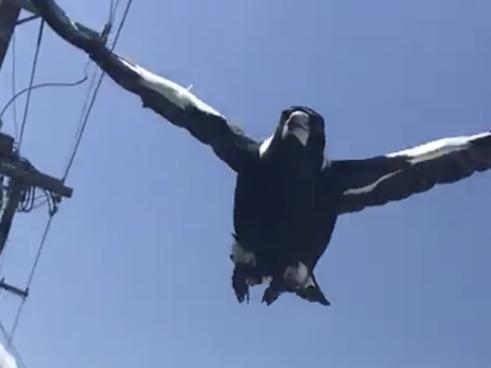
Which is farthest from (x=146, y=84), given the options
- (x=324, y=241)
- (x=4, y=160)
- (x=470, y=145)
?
(x=4, y=160)

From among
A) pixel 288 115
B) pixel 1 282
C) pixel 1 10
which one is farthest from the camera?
pixel 1 282

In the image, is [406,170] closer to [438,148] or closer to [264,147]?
[438,148]

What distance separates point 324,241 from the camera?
13.4 feet

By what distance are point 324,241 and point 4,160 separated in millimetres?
8455

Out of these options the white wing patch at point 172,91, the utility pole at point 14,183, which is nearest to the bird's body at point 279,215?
the white wing patch at point 172,91

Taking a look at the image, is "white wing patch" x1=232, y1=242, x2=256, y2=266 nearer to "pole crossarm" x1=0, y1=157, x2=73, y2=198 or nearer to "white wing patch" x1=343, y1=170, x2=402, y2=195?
"white wing patch" x1=343, y1=170, x2=402, y2=195

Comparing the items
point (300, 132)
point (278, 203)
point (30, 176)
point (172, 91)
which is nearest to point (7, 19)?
point (30, 176)

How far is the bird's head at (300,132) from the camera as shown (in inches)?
151

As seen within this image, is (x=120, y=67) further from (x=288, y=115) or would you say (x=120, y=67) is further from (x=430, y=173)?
(x=430, y=173)

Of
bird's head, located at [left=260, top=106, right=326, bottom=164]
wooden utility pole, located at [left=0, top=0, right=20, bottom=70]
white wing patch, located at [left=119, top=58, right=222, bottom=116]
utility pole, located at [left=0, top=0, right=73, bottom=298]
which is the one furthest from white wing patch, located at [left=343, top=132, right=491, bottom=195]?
utility pole, located at [left=0, top=0, right=73, bottom=298]

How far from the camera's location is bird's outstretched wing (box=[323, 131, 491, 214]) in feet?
13.1

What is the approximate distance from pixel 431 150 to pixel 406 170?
111 millimetres

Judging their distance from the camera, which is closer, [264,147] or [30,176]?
[264,147]

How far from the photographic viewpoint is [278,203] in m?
3.96
